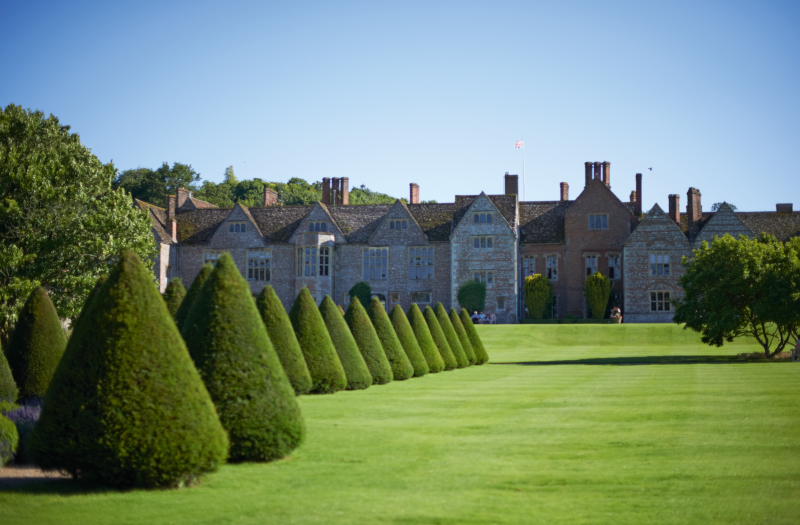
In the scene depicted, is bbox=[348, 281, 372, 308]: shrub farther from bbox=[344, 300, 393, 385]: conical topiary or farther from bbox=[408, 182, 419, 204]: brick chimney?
bbox=[344, 300, 393, 385]: conical topiary

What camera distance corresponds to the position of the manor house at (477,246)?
5834 centimetres

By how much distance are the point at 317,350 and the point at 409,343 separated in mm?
6760

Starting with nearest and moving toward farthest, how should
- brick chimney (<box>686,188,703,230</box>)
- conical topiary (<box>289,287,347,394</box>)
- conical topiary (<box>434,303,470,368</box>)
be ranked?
conical topiary (<box>289,287,347,394</box>) < conical topiary (<box>434,303,470,368</box>) < brick chimney (<box>686,188,703,230</box>)

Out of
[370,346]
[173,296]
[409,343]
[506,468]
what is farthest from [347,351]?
[506,468]

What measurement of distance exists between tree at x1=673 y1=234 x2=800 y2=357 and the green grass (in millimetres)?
14507

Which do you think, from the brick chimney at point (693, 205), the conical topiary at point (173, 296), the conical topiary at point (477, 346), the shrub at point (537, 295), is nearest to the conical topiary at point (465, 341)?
the conical topiary at point (477, 346)

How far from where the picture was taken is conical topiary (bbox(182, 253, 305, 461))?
10281mm

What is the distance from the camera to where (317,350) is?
1895 cm

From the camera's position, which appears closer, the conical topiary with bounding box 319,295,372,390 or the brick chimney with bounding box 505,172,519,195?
the conical topiary with bounding box 319,295,372,390

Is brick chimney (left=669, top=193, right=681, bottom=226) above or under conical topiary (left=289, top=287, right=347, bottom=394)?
above

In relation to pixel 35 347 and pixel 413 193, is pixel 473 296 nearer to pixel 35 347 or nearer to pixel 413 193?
pixel 413 193

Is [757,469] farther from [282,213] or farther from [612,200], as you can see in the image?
[282,213]

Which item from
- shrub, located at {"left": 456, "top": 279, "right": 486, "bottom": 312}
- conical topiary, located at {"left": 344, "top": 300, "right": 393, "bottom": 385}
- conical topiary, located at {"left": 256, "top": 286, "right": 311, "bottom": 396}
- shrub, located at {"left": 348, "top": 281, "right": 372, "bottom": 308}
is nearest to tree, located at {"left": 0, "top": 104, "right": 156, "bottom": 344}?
conical topiary, located at {"left": 344, "top": 300, "right": 393, "bottom": 385}

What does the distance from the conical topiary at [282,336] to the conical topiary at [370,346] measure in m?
4.95
